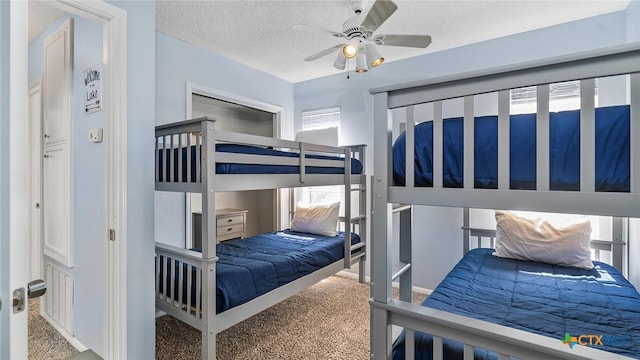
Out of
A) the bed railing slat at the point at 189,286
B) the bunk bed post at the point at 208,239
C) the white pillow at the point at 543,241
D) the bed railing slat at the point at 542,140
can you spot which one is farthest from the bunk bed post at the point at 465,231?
the bed railing slat at the point at 189,286

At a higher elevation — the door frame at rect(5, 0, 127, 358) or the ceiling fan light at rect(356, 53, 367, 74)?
the ceiling fan light at rect(356, 53, 367, 74)

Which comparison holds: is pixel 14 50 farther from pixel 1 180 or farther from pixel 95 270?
pixel 95 270

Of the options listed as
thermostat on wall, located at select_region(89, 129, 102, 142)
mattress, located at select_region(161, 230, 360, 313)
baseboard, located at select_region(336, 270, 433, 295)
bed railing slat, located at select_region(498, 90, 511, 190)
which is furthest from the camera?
baseboard, located at select_region(336, 270, 433, 295)

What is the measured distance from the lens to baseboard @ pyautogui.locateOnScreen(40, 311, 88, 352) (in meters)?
2.15

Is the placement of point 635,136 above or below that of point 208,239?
above

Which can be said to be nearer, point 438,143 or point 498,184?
point 498,184

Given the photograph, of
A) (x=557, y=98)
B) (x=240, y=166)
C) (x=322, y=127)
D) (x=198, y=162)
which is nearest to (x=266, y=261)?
(x=240, y=166)

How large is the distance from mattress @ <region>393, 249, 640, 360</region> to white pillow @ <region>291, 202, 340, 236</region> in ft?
4.99

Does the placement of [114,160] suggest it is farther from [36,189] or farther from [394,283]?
[394,283]

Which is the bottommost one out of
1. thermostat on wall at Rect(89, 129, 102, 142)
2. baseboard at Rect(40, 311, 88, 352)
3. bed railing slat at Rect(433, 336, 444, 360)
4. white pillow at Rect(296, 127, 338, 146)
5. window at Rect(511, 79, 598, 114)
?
baseboard at Rect(40, 311, 88, 352)

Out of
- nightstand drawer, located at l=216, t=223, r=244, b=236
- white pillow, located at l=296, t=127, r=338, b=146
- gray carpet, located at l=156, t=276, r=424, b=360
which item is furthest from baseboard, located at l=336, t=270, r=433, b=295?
white pillow, located at l=296, t=127, r=338, b=146

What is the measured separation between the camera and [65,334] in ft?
7.61

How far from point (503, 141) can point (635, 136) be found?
0.30m

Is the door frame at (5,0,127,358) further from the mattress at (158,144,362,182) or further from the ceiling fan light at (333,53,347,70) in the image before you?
the ceiling fan light at (333,53,347,70)
